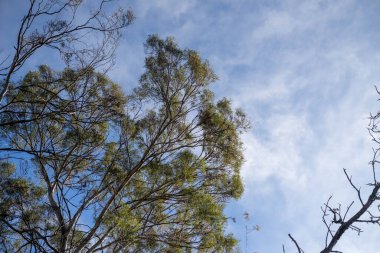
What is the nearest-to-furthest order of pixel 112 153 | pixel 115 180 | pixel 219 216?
pixel 219 216 < pixel 115 180 < pixel 112 153

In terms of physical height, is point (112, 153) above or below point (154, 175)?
above

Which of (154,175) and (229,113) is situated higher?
(229,113)

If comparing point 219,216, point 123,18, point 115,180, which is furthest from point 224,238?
point 123,18

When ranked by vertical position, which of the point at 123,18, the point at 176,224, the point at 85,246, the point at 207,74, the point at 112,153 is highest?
the point at 207,74

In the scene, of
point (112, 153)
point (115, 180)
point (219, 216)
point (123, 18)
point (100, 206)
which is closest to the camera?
point (123, 18)

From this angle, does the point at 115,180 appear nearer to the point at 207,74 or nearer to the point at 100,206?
the point at 100,206

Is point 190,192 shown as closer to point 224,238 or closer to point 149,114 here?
point 224,238

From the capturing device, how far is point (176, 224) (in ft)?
28.9

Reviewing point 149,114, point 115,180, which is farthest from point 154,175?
point 149,114

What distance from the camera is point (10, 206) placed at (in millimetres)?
8102

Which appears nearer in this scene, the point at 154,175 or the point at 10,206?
the point at 10,206

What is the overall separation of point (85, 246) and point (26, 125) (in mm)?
3698

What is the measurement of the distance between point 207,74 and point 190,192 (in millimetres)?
3170

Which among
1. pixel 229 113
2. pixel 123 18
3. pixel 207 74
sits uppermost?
pixel 207 74
